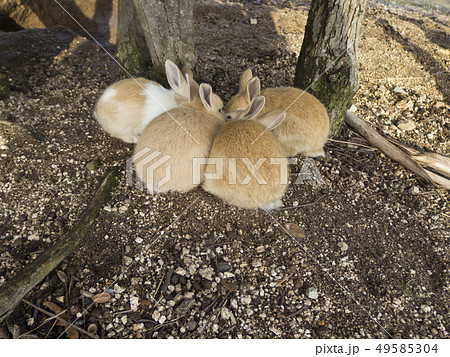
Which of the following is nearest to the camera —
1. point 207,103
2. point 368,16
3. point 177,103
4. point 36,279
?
point 36,279

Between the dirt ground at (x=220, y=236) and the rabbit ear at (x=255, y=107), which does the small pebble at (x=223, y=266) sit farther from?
the rabbit ear at (x=255, y=107)

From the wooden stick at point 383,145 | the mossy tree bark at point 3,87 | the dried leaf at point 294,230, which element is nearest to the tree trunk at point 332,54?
the wooden stick at point 383,145

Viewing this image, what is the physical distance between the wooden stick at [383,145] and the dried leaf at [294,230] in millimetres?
1613

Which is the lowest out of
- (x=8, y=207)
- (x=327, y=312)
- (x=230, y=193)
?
(x=327, y=312)

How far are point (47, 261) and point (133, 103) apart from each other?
1809mm

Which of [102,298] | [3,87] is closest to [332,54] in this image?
[102,298]

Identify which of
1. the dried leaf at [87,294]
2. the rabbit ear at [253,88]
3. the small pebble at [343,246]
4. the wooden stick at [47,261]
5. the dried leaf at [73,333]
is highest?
the rabbit ear at [253,88]

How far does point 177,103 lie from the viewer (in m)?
3.77

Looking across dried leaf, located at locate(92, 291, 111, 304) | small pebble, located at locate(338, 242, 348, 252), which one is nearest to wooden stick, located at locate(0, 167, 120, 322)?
dried leaf, located at locate(92, 291, 111, 304)

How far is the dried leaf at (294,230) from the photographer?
3.04 metres

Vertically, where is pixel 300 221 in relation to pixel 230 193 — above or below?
below

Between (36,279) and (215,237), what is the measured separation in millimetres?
1456

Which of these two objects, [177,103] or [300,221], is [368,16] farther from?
[300,221]

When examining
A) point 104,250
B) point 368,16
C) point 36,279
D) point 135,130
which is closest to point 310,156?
point 135,130
